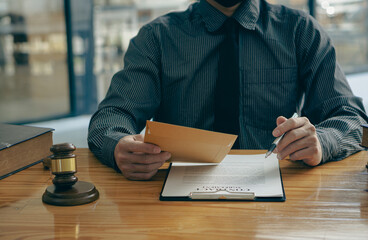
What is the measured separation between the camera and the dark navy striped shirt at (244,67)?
4.72 feet

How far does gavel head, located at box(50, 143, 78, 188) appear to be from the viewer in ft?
2.67

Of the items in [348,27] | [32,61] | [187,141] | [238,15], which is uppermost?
[238,15]

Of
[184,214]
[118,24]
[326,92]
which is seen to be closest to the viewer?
[184,214]

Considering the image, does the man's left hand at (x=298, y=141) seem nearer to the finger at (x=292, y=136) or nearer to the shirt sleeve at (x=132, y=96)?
the finger at (x=292, y=136)

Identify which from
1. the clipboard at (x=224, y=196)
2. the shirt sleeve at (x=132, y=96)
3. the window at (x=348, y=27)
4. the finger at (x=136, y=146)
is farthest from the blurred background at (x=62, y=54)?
the clipboard at (x=224, y=196)

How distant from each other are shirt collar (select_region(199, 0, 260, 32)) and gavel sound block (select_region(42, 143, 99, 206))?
83 centimetres

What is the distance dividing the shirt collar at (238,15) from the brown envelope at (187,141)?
634 mm

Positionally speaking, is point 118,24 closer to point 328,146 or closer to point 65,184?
point 328,146

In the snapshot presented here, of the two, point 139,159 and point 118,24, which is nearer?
point 139,159

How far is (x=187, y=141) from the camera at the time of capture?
88cm

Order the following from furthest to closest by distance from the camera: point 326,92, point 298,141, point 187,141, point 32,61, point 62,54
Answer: point 62,54 → point 32,61 → point 326,92 → point 298,141 → point 187,141

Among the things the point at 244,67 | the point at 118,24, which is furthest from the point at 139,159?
the point at 118,24

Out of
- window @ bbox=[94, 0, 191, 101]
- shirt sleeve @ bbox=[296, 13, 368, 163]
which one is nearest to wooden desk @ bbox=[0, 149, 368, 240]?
shirt sleeve @ bbox=[296, 13, 368, 163]

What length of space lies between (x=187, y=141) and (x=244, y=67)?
666mm
